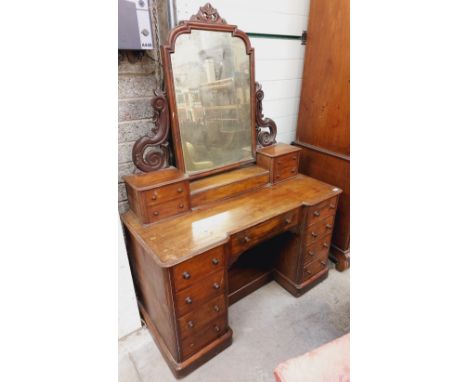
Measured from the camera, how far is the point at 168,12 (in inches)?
52.6

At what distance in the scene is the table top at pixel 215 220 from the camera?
1.21 metres

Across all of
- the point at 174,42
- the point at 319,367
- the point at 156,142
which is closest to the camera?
the point at 319,367

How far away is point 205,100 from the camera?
4.79 ft

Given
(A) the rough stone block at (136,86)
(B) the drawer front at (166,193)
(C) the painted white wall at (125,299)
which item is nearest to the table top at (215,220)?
(B) the drawer front at (166,193)

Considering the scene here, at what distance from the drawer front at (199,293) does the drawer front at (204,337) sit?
0.61 ft

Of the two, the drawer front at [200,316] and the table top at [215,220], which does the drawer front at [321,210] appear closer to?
the table top at [215,220]

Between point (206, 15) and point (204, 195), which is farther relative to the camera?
point (204, 195)

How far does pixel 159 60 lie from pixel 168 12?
226mm

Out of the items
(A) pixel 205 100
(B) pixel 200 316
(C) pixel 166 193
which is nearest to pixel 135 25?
(A) pixel 205 100

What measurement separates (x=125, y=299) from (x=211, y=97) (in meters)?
1.24

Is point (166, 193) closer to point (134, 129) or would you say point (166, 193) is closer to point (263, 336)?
point (134, 129)

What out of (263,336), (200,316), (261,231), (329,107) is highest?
(329,107)
